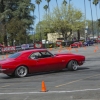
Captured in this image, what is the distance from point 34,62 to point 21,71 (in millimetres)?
826

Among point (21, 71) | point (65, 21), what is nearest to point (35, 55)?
point (21, 71)

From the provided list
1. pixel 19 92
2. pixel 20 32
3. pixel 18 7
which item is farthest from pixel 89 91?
pixel 18 7

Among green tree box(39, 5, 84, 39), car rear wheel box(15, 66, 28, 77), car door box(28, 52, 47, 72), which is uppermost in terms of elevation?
green tree box(39, 5, 84, 39)

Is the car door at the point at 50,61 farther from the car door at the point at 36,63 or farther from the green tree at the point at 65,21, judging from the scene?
the green tree at the point at 65,21

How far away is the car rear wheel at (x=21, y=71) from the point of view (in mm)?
14570

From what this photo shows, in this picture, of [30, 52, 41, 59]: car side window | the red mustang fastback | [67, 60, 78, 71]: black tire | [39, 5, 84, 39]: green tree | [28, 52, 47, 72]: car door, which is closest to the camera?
the red mustang fastback

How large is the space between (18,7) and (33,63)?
48.2m

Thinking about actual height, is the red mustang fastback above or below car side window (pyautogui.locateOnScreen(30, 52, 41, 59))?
below

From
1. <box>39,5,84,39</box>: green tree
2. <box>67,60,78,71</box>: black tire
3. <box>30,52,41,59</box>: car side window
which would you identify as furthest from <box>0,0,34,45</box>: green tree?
<box>30,52,41,59</box>: car side window

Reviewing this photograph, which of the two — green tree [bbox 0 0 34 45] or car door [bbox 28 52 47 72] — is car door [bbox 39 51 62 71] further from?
green tree [bbox 0 0 34 45]

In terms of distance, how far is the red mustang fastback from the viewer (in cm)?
1439

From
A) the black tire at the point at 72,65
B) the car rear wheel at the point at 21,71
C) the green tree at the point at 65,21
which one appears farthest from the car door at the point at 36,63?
the green tree at the point at 65,21

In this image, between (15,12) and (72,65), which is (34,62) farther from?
(15,12)

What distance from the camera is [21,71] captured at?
48.3ft
